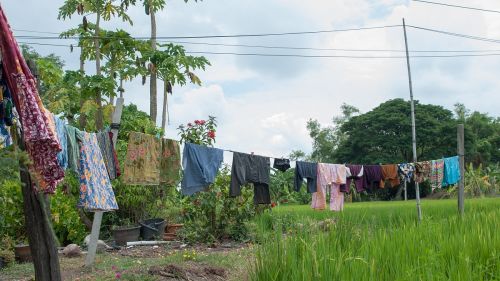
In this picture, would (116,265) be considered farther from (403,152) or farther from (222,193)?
(403,152)

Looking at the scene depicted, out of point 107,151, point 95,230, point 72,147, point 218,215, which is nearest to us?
point 72,147

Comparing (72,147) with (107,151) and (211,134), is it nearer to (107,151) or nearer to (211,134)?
(107,151)

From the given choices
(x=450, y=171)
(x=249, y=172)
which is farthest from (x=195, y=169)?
(x=450, y=171)

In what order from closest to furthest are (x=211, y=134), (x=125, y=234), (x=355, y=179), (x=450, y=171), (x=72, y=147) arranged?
(x=72, y=147) < (x=125, y=234) < (x=211, y=134) < (x=355, y=179) < (x=450, y=171)

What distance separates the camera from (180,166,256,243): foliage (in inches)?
397

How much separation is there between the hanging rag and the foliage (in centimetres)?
133

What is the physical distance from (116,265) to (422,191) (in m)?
29.5

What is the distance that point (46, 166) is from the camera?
3893 mm

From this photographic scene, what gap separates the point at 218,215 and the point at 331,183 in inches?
92.9

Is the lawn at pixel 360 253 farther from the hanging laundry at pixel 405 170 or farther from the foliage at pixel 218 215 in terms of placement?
the hanging laundry at pixel 405 170

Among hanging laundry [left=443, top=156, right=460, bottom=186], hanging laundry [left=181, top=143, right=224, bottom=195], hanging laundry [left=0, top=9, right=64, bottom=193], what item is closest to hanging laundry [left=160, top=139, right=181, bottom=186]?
hanging laundry [left=181, top=143, right=224, bottom=195]

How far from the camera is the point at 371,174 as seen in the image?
38.6ft

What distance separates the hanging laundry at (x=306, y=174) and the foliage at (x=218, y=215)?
105 cm

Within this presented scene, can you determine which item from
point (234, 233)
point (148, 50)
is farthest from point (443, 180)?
point (148, 50)
